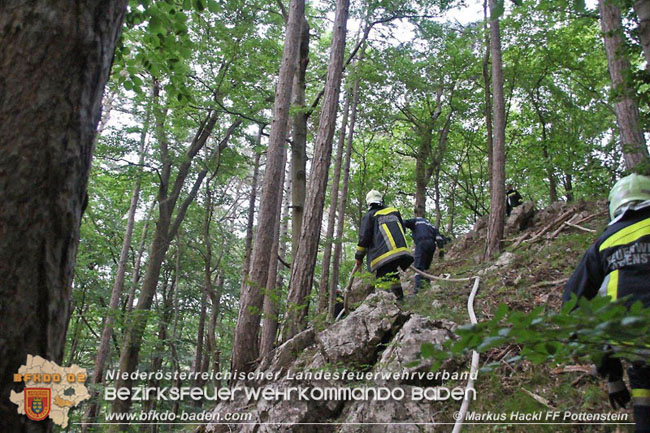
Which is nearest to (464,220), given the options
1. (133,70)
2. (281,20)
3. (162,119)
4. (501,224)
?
(501,224)

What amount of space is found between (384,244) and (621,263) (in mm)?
4163

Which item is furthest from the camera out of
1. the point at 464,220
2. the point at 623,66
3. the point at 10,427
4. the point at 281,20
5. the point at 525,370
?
the point at 464,220

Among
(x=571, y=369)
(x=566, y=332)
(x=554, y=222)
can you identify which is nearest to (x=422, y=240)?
(x=554, y=222)

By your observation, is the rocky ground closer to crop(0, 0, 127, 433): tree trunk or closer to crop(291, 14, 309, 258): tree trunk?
crop(0, 0, 127, 433): tree trunk

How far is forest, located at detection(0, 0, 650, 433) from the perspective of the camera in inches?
46.2

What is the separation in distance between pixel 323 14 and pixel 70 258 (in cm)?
1246

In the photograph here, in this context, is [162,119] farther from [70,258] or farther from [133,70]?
[70,258]

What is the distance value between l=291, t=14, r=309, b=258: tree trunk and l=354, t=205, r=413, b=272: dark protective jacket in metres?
2.35

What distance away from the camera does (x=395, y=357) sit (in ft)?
14.5

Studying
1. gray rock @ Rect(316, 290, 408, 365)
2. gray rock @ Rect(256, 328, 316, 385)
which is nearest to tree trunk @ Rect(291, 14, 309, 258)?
gray rock @ Rect(256, 328, 316, 385)

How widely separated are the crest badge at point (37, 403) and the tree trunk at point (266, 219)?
4808mm

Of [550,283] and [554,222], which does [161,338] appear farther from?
[550,283]

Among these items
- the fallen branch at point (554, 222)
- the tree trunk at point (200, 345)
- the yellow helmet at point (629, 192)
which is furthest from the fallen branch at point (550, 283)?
the tree trunk at point (200, 345)

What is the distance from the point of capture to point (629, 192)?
275 cm
